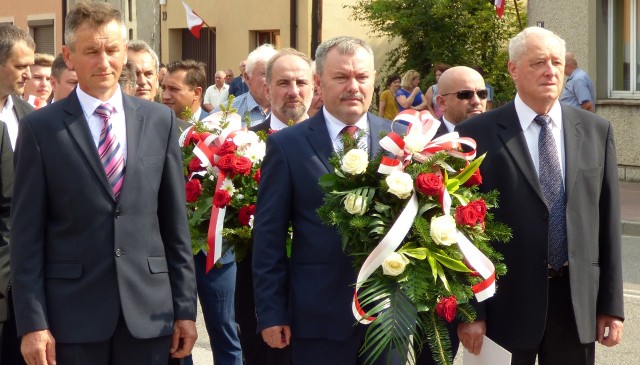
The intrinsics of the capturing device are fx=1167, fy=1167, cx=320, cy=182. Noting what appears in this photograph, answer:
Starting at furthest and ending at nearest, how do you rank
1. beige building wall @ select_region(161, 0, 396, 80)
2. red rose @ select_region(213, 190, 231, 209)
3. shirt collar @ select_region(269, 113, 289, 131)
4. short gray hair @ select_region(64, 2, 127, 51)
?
1. beige building wall @ select_region(161, 0, 396, 80)
2. shirt collar @ select_region(269, 113, 289, 131)
3. red rose @ select_region(213, 190, 231, 209)
4. short gray hair @ select_region(64, 2, 127, 51)

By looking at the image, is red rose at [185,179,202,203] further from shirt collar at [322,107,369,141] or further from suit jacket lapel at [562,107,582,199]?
suit jacket lapel at [562,107,582,199]

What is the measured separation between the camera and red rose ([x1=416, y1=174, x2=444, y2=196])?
456 centimetres

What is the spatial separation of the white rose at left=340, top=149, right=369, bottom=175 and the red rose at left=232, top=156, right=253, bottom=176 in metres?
1.54

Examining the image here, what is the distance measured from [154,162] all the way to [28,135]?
50cm

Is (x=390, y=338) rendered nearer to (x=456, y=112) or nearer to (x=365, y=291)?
(x=365, y=291)

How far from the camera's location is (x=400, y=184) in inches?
179

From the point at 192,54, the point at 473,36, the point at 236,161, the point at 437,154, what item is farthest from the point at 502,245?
the point at 192,54

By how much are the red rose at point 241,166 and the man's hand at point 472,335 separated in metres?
1.59

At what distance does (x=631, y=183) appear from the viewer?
19.8m

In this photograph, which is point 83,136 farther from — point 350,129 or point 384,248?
point 384,248

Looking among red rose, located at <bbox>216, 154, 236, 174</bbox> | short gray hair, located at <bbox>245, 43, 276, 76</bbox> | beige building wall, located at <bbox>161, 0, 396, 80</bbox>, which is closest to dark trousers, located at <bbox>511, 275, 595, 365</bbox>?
red rose, located at <bbox>216, 154, 236, 174</bbox>

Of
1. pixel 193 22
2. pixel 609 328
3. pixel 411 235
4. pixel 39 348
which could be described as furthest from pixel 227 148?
pixel 193 22

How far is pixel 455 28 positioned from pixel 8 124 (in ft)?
72.7

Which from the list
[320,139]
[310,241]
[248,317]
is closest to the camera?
[310,241]
